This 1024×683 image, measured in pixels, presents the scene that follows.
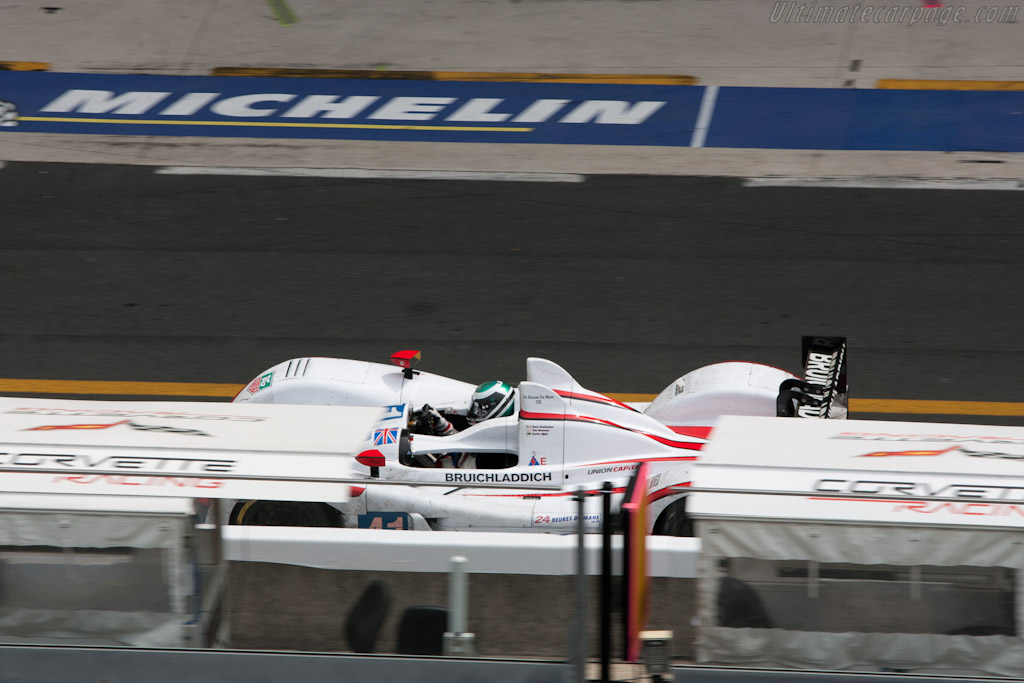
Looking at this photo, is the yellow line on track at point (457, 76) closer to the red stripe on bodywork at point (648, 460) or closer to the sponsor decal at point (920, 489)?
the red stripe on bodywork at point (648, 460)

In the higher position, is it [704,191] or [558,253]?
[704,191]

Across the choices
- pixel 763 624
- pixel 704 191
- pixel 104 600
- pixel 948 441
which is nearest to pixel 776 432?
pixel 948 441

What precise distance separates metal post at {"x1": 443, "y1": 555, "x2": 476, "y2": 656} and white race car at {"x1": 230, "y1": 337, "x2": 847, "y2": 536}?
152 cm

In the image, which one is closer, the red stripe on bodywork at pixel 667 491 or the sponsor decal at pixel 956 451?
the sponsor decal at pixel 956 451

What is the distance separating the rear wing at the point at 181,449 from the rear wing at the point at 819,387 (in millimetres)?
3119

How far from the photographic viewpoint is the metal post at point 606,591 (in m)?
4.52

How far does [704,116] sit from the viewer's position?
16.2 m

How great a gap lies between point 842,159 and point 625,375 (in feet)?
19.1

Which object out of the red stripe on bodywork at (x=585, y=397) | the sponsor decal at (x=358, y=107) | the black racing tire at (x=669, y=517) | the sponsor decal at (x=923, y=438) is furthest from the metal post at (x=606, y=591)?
the sponsor decal at (x=358, y=107)

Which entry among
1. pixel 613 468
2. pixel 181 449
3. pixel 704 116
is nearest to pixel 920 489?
pixel 613 468

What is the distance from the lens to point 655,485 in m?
7.43

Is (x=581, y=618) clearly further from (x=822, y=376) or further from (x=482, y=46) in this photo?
(x=482, y=46)

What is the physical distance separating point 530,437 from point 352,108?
9.79 m

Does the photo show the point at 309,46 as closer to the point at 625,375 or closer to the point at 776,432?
the point at 625,375
